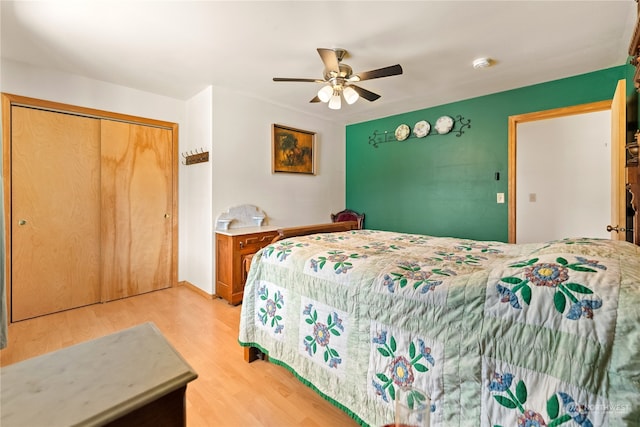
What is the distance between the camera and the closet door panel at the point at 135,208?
316cm

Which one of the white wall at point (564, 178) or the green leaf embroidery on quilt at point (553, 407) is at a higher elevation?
the white wall at point (564, 178)

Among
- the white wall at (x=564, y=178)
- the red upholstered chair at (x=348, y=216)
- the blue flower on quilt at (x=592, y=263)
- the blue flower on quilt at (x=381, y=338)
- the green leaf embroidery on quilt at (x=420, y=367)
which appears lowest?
the green leaf embroidery on quilt at (x=420, y=367)

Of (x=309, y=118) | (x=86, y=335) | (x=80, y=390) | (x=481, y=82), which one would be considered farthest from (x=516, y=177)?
(x=86, y=335)

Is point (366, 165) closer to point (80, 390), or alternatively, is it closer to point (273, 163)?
point (273, 163)

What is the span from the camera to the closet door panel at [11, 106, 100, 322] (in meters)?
2.66

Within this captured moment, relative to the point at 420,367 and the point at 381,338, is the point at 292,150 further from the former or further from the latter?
the point at 420,367

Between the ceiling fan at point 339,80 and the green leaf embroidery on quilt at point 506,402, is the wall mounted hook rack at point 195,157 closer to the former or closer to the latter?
the ceiling fan at point 339,80

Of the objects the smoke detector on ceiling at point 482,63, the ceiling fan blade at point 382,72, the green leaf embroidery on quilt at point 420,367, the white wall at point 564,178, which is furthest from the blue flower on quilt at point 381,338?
the white wall at point 564,178

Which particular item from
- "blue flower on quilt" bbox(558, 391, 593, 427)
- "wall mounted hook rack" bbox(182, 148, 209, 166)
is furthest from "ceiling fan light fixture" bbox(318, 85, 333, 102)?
"blue flower on quilt" bbox(558, 391, 593, 427)

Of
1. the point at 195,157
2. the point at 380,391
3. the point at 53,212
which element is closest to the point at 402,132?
the point at 195,157

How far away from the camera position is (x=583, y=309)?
861mm

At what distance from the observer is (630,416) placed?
30.2 inches

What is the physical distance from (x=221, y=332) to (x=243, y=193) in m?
1.65

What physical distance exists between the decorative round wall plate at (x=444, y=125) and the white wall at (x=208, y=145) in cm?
188
